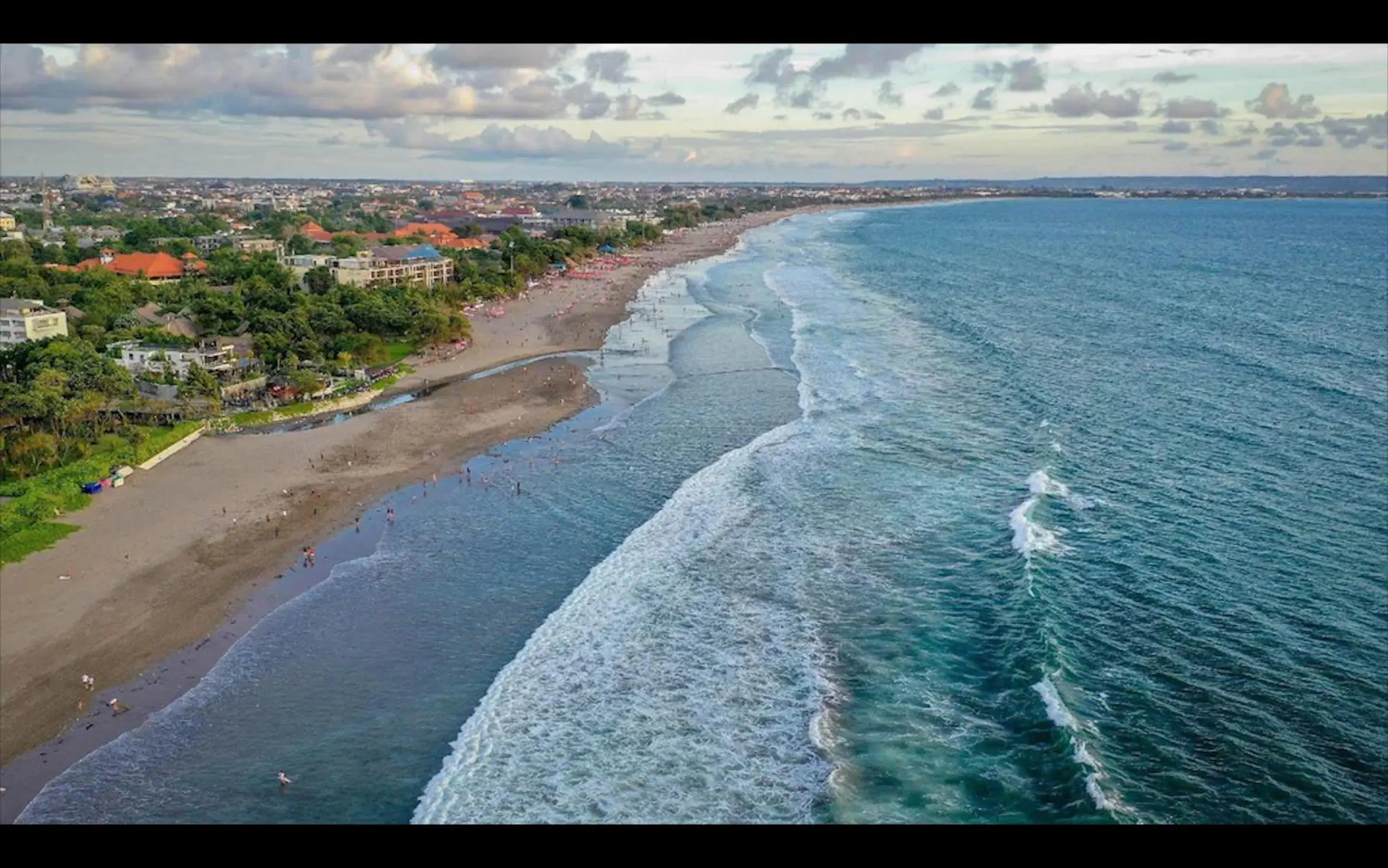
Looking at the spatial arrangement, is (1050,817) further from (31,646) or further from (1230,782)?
(31,646)

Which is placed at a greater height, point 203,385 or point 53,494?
point 203,385

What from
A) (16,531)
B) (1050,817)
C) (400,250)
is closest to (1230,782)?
(1050,817)

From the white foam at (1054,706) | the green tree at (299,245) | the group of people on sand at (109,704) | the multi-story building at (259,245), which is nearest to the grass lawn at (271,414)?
the group of people on sand at (109,704)

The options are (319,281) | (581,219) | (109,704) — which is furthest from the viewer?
(581,219)

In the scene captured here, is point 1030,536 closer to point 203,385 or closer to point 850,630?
point 850,630

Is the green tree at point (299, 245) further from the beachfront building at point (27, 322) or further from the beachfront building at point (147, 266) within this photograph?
the beachfront building at point (27, 322)

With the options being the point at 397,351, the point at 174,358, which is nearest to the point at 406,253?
the point at 397,351
